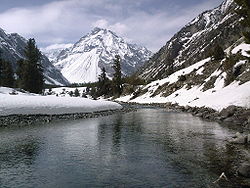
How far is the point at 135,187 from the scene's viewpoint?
1515 centimetres

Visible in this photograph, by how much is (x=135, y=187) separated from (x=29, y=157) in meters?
9.62

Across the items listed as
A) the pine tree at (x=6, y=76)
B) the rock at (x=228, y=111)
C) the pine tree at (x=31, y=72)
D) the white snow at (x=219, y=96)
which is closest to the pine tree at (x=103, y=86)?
the pine tree at (x=6, y=76)

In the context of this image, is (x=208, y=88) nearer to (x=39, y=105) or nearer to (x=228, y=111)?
(x=228, y=111)

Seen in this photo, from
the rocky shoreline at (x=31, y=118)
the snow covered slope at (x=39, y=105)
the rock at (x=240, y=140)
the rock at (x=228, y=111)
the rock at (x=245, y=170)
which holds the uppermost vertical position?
the snow covered slope at (x=39, y=105)

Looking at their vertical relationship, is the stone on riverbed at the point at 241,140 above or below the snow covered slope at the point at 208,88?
below

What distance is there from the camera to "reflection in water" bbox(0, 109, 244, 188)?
16.2 meters

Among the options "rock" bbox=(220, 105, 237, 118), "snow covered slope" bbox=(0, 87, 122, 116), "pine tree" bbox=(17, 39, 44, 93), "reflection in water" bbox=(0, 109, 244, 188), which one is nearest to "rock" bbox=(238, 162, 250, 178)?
"reflection in water" bbox=(0, 109, 244, 188)

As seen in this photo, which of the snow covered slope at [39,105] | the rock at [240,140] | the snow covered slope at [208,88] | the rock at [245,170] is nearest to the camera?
the rock at [245,170]

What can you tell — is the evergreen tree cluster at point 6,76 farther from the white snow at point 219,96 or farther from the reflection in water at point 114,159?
the reflection in water at point 114,159

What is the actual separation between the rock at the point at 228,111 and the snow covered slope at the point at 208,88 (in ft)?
4.09

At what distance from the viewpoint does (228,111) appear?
142 feet

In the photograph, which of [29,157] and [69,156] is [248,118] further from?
[29,157]

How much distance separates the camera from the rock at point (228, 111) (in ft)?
139

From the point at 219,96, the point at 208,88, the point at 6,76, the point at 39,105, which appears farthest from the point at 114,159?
the point at 6,76
